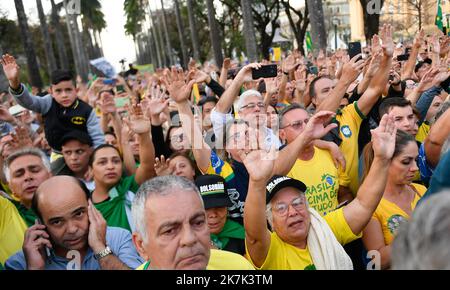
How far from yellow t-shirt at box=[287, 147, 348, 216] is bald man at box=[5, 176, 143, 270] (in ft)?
4.11

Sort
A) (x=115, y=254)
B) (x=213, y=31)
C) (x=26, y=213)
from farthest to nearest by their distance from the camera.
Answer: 1. (x=213, y=31)
2. (x=26, y=213)
3. (x=115, y=254)

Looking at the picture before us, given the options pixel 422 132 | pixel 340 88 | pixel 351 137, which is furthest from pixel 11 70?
pixel 422 132

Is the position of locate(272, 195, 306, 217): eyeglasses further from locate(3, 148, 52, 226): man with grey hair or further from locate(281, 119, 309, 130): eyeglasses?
locate(3, 148, 52, 226): man with grey hair

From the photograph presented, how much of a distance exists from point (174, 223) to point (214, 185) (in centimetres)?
113

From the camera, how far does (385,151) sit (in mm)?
2533

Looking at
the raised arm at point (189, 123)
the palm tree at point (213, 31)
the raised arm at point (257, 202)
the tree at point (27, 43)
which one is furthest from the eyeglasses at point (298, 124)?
the tree at point (27, 43)

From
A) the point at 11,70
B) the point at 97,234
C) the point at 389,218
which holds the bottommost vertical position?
the point at 389,218

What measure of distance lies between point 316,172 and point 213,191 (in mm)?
752

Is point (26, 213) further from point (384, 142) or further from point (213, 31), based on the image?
point (213, 31)

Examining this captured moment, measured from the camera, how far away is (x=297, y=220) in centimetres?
241

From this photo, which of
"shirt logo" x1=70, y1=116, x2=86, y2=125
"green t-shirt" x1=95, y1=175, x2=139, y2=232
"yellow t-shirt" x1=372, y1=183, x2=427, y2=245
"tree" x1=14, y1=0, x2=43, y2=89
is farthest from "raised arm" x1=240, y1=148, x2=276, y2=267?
"tree" x1=14, y1=0, x2=43, y2=89

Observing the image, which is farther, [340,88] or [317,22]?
[317,22]

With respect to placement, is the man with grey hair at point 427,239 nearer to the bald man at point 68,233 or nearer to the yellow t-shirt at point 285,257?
the yellow t-shirt at point 285,257
